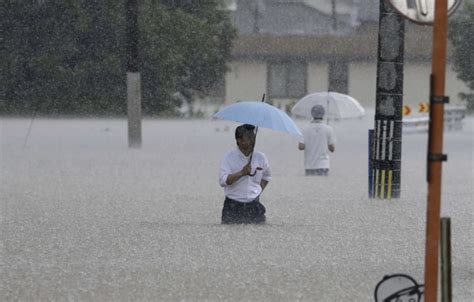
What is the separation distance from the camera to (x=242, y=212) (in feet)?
45.5

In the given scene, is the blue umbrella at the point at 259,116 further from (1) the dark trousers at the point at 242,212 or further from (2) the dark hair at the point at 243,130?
(1) the dark trousers at the point at 242,212

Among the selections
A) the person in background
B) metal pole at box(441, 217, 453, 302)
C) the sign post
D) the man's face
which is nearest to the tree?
the person in background

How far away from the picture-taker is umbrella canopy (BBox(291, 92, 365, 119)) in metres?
23.1

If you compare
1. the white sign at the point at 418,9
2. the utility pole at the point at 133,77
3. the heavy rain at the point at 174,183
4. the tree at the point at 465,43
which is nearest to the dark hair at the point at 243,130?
the heavy rain at the point at 174,183

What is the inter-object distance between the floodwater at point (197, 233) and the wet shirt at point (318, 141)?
0.38 metres

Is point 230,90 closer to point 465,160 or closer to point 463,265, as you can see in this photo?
point 465,160

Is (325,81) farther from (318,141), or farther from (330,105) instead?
(318,141)

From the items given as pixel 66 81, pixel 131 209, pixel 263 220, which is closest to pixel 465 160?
pixel 131 209

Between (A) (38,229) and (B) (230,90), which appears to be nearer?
(A) (38,229)

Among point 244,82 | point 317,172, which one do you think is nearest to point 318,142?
point 317,172

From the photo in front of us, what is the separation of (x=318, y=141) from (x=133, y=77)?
10494 mm

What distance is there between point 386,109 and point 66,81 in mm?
35057

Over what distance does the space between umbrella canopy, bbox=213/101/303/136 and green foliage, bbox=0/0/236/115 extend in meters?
36.2

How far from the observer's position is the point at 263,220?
46.3 ft
